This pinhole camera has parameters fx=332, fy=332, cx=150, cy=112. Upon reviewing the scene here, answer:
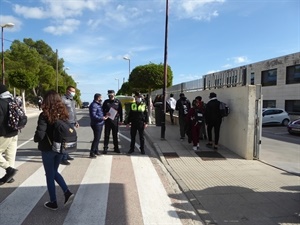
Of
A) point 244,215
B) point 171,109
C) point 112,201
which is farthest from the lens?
point 171,109

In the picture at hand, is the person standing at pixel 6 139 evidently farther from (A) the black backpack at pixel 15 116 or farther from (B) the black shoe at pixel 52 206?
(B) the black shoe at pixel 52 206

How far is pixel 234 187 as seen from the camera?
5.90 meters

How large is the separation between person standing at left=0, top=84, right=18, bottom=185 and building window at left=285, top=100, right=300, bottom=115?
1194 inches

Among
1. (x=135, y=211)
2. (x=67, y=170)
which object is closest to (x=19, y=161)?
(x=67, y=170)

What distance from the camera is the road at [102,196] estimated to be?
4.40 meters

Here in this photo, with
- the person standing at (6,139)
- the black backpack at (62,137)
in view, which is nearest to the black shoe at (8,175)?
the person standing at (6,139)

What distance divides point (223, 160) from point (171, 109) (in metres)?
9.07

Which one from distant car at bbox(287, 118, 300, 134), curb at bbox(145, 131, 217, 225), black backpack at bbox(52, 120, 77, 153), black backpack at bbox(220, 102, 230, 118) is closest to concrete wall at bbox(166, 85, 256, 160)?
black backpack at bbox(220, 102, 230, 118)

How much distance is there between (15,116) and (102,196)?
82.0 inches

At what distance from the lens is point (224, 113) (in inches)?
364

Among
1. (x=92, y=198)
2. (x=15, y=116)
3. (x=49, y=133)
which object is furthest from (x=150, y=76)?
(x=49, y=133)

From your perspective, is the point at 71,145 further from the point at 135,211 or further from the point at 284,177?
the point at 284,177

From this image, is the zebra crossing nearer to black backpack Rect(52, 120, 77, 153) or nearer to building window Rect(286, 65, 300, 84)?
black backpack Rect(52, 120, 77, 153)

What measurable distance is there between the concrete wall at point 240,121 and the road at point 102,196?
96.7 inches
